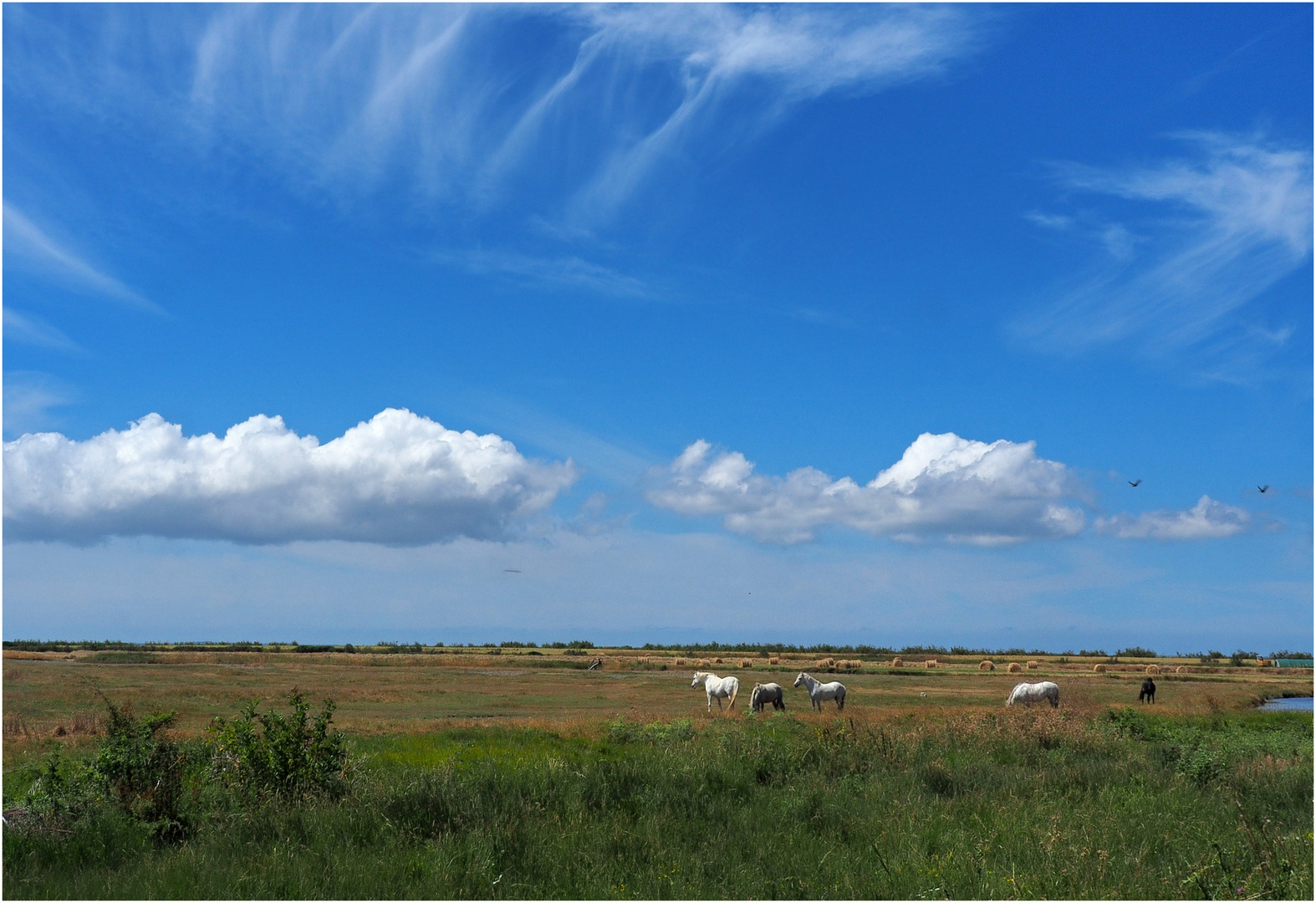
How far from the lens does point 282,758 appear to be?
1342cm

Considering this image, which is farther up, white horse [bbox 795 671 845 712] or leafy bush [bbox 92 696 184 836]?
leafy bush [bbox 92 696 184 836]

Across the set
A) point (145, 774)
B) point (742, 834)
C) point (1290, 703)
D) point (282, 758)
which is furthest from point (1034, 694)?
point (145, 774)

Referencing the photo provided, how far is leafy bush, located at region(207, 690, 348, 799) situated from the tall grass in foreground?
393 millimetres

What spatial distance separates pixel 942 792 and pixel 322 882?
34.2 feet

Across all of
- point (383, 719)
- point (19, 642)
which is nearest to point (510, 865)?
point (383, 719)

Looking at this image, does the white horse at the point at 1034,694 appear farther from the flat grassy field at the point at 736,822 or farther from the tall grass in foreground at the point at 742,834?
the tall grass in foreground at the point at 742,834

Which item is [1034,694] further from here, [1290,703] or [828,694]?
[1290,703]

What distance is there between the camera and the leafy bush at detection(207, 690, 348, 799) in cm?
1324

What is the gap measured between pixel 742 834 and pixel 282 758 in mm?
7197

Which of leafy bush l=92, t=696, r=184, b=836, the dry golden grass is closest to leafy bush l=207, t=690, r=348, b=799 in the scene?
leafy bush l=92, t=696, r=184, b=836

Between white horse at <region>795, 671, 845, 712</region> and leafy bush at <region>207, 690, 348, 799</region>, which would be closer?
leafy bush at <region>207, 690, 348, 799</region>

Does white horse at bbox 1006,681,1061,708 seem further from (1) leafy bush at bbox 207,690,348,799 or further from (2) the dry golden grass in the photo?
(1) leafy bush at bbox 207,690,348,799

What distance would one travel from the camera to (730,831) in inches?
478

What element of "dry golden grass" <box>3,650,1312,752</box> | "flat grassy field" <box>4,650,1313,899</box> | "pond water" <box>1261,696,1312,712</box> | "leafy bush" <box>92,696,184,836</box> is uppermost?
"leafy bush" <box>92,696,184,836</box>
